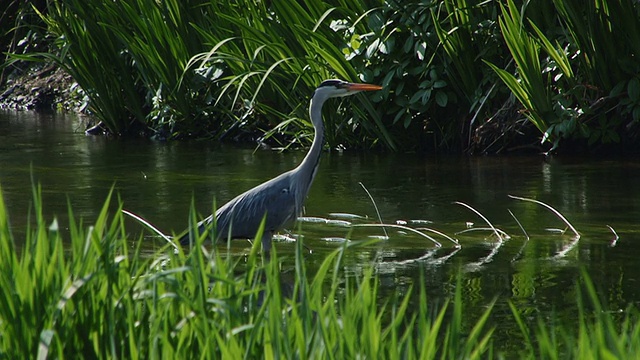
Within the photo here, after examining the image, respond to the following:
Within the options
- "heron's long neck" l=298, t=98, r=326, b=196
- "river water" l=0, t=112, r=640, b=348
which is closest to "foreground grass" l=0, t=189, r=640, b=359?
"river water" l=0, t=112, r=640, b=348

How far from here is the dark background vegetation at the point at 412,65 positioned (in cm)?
782

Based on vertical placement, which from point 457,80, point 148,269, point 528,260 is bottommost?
point 528,260

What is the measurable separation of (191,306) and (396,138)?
653 cm

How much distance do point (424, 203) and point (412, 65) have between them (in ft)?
7.22

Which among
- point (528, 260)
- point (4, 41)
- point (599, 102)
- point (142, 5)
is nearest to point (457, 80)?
point (599, 102)

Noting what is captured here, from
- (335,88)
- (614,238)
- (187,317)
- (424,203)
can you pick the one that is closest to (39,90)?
(424,203)

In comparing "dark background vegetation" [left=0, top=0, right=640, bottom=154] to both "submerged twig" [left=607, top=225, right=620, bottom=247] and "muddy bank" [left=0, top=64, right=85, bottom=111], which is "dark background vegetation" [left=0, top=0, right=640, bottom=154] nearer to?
"submerged twig" [left=607, top=225, right=620, bottom=247]

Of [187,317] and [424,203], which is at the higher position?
[187,317]

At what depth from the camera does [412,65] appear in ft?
28.8

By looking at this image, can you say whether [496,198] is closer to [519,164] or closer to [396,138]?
[519,164]

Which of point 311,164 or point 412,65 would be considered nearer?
point 311,164

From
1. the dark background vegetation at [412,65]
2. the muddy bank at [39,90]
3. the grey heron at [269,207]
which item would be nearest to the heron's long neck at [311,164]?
the grey heron at [269,207]

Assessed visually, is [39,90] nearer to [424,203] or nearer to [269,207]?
[424,203]

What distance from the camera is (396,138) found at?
915 centimetres
